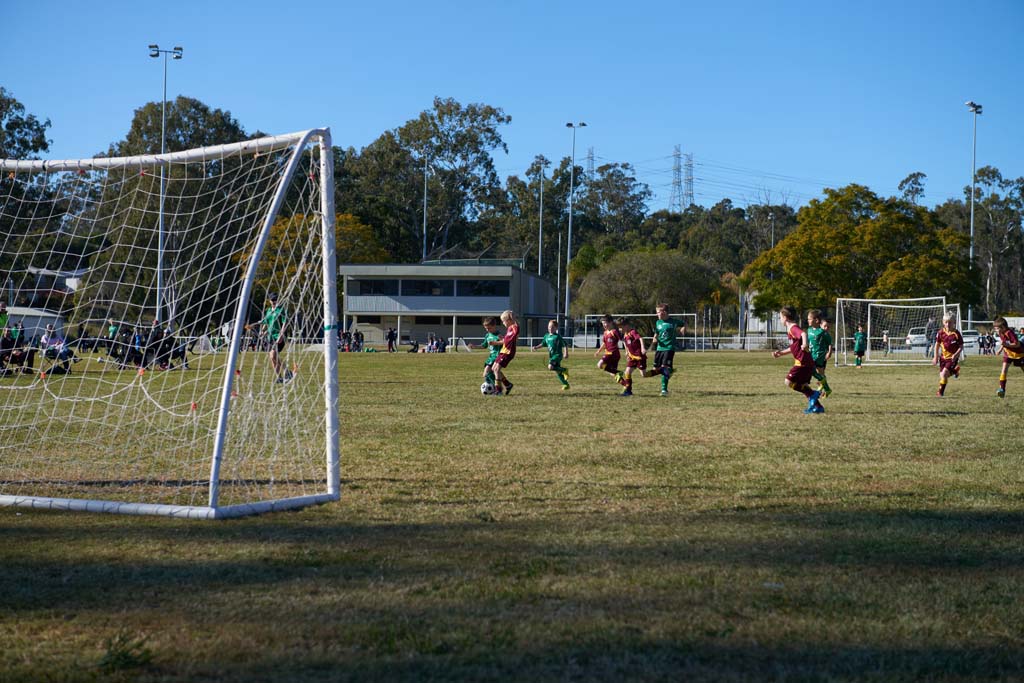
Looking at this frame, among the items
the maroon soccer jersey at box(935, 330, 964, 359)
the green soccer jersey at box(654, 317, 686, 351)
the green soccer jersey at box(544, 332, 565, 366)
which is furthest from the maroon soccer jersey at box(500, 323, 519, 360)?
the maroon soccer jersey at box(935, 330, 964, 359)

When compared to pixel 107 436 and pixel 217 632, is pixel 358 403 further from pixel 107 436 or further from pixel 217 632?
pixel 217 632

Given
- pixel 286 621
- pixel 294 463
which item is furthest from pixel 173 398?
pixel 286 621

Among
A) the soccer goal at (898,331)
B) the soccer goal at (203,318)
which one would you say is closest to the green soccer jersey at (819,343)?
the soccer goal at (203,318)

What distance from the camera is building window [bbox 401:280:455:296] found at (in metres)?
70.4

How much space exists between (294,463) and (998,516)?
234 inches

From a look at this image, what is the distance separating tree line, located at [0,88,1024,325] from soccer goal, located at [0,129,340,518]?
43746mm

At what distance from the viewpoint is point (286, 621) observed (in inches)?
165

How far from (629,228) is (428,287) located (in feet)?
115

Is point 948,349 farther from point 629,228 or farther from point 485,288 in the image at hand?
point 629,228

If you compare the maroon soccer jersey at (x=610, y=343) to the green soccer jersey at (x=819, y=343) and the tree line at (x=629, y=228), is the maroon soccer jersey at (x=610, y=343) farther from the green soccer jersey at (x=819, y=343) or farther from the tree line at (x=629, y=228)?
the tree line at (x=629, y=228)

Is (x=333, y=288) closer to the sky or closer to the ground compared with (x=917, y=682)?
closer to the sky

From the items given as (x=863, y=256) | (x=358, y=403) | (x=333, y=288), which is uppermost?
(x=863, y=256)

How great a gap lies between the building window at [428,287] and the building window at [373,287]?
29.9 inches

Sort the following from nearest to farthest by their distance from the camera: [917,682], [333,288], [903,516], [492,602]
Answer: [917,682] → [492,602] → [903,516] → [333,288]
